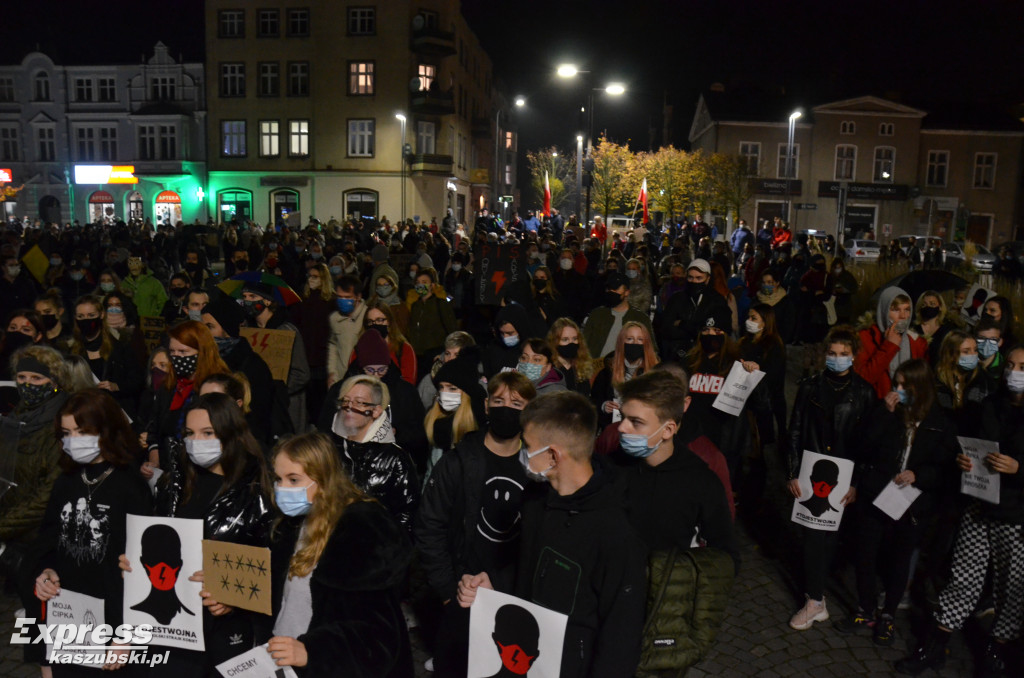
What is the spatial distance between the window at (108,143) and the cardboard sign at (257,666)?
59202 millimetres

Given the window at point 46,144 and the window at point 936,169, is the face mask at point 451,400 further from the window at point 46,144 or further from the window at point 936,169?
the window at point 46,144

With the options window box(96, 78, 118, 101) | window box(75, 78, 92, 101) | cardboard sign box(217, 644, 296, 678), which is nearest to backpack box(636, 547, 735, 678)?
cardboard sign box(217, 644, 296, 678)

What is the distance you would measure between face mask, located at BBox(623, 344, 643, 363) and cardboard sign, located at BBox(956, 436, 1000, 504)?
8.01ft

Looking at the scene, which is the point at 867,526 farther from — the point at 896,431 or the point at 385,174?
the point at 385,174

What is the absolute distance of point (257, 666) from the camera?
10.2 feet

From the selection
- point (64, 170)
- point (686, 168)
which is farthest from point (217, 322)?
point (64, 170)

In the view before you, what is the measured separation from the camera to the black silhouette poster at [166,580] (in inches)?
141

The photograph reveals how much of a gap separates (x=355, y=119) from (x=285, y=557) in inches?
1779

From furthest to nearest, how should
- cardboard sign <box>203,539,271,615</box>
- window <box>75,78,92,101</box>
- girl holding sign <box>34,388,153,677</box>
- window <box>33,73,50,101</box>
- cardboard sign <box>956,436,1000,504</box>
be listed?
window <box>33,73,50,101</box> → window <box>75,78,92,101</box> → cardboard sign <box>956,436,1000,504</box> → girl holding sign <box>34,388,153,677</box> → cardboard sign <box>203,539,271,615</box>

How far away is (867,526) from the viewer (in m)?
5.48

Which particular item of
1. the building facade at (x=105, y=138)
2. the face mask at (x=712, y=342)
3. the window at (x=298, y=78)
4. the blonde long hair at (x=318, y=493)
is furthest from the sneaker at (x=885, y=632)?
the building facade at (x=105, y=138)

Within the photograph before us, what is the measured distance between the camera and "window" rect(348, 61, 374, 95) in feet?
148

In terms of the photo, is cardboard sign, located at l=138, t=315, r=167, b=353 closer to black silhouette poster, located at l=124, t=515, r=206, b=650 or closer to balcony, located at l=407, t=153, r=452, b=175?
black silhouette poster, located at l=124, t=515, r=206, b=650

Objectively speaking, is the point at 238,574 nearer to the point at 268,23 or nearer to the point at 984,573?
the point at 984,573
